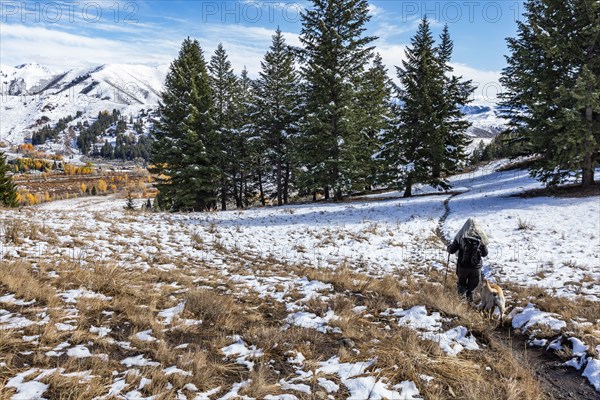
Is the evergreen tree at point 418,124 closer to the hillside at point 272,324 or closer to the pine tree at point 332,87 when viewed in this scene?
the pine tree at point 332,87

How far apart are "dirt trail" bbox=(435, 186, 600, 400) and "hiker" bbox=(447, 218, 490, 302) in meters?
1.53

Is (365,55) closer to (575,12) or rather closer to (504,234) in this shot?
(575,12)

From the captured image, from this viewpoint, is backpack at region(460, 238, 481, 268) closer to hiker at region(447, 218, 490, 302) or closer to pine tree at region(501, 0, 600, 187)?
hiker at region(447, 218, 490, 302)

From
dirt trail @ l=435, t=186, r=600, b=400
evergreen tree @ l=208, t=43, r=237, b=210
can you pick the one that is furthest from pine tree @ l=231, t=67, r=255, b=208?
dirt trail @ l=435, t=186, r=600, b=400

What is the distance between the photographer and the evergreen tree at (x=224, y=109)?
1244 inches

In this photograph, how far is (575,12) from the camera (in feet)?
63.9

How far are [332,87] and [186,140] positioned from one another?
41.8 feet

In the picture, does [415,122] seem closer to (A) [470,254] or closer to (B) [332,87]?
(B) [332,87]

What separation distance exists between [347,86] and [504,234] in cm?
1477

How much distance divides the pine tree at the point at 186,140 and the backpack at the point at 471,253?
2359cm

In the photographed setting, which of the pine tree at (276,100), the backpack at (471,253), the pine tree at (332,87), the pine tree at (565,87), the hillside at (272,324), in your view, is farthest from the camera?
the pine tree at (276,100)

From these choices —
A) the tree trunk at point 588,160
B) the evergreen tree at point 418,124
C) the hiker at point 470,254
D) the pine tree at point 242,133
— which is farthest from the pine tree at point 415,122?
the hiker at point 470,254

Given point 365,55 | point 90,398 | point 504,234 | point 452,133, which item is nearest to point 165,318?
point 90,398

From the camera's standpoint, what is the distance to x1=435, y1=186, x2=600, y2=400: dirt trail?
411 cm
